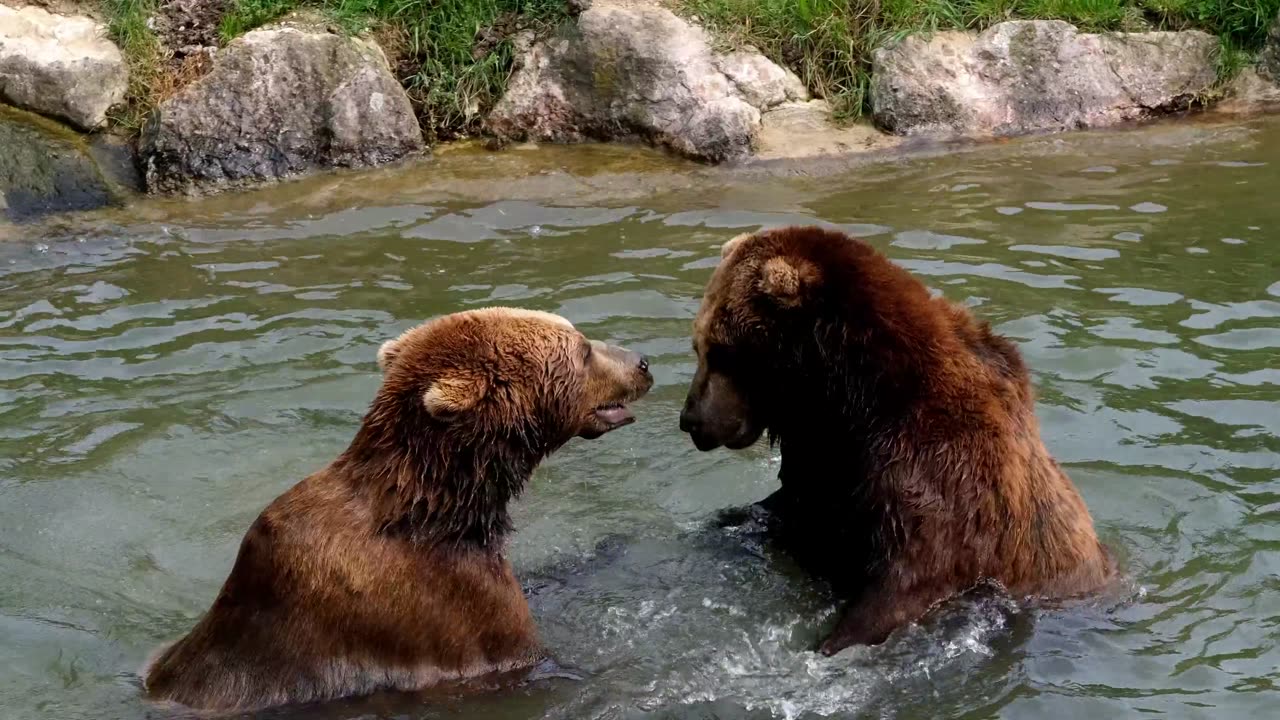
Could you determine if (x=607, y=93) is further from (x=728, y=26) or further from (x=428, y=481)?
(x=428, y=481)

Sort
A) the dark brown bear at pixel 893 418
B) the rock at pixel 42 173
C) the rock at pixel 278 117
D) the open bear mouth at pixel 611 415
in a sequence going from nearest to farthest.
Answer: the dark brown bear at pixel 893 418
the open bear mouth at pixel 611 415
the rock at pixel 42 173
the rock at pixel 278 117

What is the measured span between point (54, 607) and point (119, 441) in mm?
1651

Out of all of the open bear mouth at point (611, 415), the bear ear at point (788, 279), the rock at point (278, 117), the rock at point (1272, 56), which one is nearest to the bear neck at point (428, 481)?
the open bear mouth at point (611, 415)

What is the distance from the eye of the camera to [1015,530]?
5.78 metres

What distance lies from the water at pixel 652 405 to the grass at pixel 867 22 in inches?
47.8

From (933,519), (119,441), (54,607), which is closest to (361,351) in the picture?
(119,441)

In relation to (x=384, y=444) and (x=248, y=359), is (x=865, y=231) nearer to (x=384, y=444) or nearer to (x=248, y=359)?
(x=248, y=359)

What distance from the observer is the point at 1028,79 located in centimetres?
1359

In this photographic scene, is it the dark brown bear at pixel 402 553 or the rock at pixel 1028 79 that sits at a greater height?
the rock at pixel 1028 79

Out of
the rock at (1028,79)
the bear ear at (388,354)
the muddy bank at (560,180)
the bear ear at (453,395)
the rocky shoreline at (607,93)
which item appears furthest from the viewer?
the rock at (1028,79)

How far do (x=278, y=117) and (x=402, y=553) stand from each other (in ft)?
27.4

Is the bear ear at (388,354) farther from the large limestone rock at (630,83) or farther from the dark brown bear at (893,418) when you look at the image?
the large limestone rock at (630,83)

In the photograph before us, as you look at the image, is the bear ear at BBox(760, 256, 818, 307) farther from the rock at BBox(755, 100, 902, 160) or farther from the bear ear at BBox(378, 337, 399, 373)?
the rock at BBox(755, 100, 902, 160)

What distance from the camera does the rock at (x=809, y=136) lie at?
42.8 feet
